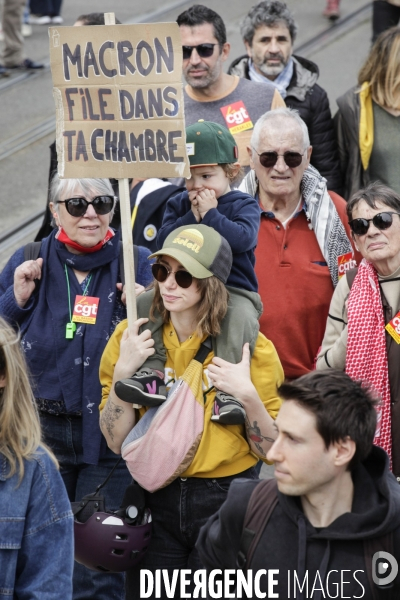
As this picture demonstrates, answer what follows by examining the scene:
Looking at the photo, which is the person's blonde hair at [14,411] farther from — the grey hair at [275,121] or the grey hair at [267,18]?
the grey hair at [267,18]

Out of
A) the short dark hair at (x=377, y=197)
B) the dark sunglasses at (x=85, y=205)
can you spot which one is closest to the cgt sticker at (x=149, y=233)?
the dark sunglasses at (x=85, y=205)

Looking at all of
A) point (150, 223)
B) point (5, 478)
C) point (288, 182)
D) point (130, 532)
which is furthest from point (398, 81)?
point (5, 478)

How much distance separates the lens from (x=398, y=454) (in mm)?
4273

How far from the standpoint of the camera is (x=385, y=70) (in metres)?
5.85

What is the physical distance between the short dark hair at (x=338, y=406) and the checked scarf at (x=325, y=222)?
6.15 feet

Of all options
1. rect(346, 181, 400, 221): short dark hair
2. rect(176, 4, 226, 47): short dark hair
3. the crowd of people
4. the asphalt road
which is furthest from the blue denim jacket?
the asphalt road

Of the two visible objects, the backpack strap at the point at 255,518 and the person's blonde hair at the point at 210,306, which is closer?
the backpack strap at the point at 255,518

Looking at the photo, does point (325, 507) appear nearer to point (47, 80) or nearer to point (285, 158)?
point (285, 158)

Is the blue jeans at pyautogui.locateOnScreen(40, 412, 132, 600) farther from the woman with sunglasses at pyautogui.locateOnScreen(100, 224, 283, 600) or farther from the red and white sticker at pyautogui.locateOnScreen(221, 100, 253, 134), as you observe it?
the red and white sticker at pyautogui.locateOnScreen(221, 100, 253, 134)

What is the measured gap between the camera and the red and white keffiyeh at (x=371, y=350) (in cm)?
428

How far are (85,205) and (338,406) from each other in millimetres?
2001

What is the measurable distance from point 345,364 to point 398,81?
216 centimetres

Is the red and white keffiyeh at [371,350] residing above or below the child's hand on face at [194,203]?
below

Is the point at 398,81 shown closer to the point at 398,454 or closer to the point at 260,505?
the point at 398,454
